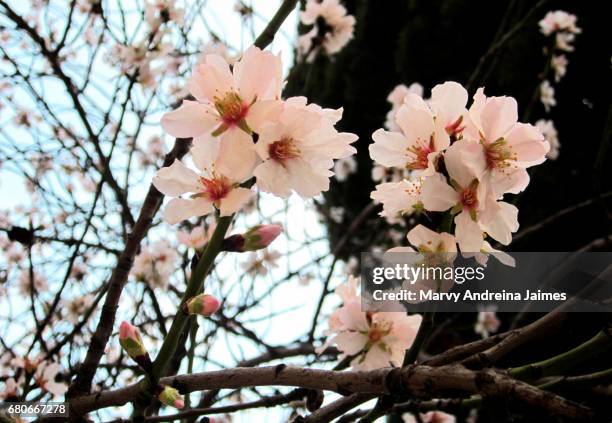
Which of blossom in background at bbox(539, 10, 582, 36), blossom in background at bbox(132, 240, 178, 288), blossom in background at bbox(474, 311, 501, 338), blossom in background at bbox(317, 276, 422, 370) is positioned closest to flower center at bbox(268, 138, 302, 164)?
blossom in background at bbox(317, 276, 422, 370)

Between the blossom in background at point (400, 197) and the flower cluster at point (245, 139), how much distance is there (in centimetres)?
13

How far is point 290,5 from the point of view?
1.34m

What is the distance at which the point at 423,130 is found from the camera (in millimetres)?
919

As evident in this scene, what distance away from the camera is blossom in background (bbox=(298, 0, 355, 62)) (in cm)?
281

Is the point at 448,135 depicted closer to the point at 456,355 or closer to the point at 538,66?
the point at 456,355

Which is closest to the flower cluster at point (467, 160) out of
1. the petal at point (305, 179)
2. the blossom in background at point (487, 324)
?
the petal at point (305, 179)

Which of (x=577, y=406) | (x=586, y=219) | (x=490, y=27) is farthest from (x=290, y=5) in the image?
(x=490, y=27)

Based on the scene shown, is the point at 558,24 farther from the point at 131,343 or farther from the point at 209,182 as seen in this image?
the point at 131,343

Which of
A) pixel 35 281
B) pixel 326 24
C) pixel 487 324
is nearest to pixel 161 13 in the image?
pixel 326 24

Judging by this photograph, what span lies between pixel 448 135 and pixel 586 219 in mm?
4174

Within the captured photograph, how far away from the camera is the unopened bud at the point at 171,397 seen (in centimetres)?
78

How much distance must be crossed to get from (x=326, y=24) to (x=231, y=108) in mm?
2228

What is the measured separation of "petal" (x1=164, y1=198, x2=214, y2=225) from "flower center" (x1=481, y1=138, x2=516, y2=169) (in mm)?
458

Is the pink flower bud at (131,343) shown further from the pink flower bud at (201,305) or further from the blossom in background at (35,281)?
the blossom in background at (35,281)
